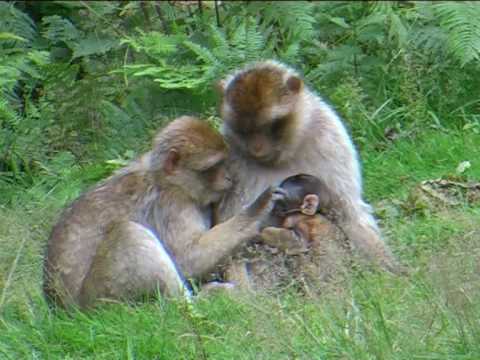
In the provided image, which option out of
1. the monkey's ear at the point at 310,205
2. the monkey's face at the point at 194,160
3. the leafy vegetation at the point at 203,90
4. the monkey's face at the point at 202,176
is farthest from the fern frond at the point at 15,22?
the monkey's ear at the point at 310,205

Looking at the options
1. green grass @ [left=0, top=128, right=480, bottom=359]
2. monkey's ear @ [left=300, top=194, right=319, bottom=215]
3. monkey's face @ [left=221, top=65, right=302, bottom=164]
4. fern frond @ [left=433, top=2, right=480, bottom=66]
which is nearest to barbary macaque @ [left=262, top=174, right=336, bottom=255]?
monkey's ear @ [left=300, top=194, right=319, bottom=215]

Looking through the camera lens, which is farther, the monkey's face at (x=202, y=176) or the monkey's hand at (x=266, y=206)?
the monkey's face at (x=202, y=176)

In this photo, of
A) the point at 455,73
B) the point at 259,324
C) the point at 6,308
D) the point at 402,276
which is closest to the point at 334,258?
the point at 402,276

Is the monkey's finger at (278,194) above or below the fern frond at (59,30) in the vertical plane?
above

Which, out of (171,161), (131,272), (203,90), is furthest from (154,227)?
(203,90)

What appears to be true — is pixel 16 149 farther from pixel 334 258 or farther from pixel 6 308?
pixel 334 258

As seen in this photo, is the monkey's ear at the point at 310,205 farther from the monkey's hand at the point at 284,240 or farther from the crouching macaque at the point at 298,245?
the monkey's hand at the point at 284,240

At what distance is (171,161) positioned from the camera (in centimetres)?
784

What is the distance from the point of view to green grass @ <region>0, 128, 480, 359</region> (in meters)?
5.63

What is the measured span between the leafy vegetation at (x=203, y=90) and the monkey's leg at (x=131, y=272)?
176 millimetres

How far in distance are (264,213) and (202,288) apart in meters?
0.54

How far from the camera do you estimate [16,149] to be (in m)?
10.7

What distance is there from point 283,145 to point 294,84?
0.37 metres

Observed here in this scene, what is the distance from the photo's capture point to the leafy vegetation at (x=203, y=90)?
870cm
